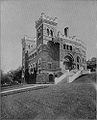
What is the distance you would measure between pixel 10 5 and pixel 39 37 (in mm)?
771

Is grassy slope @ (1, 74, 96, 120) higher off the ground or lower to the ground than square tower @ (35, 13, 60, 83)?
lower

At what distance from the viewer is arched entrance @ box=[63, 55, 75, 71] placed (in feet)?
10.3

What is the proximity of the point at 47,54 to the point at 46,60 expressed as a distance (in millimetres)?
208

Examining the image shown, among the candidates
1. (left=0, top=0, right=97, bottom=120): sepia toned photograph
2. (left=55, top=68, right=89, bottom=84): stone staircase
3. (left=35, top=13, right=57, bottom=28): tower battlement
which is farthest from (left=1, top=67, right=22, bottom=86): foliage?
(left=35, top=13, right=57, bottom=28): tower battlement

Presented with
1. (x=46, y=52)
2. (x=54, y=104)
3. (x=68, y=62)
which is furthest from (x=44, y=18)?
(x=54, y=104)

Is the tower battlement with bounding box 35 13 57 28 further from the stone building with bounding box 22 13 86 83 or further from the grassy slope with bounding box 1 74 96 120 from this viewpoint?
the grassy slope with bounding box 1 74 96 120

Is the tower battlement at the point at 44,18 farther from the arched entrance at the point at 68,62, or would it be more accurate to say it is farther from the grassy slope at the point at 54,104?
the grassy slope at the point at 54,104

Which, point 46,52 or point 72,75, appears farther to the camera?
point 46,52

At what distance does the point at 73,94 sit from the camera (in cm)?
242

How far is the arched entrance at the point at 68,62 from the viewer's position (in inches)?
123

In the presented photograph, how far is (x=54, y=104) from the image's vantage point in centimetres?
224

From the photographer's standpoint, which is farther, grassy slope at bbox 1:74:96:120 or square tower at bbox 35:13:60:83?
square tower at bbox 35:13:60:83

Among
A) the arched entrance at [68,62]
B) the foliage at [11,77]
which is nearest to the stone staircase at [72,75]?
the arched entrance at [68,62]

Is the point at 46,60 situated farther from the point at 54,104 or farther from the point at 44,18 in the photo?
the point at 54,104
